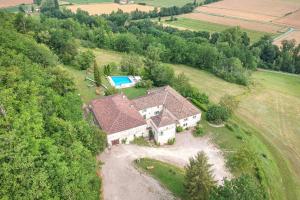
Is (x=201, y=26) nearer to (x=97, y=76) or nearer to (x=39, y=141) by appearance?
(x=97, y=76)

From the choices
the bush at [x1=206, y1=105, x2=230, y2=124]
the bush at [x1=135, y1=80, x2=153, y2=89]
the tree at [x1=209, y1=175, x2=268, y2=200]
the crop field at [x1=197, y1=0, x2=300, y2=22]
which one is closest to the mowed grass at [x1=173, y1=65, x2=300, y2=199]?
the bush at [x1=206, y1=105, x2=230, y2=124]

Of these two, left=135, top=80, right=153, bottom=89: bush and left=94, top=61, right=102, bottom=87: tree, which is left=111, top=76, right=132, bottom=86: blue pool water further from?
left=94, top=61, right=102, bottom=87: tree

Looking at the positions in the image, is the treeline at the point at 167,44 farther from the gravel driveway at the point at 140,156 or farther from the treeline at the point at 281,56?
the gravel driveway at the point at 140,156

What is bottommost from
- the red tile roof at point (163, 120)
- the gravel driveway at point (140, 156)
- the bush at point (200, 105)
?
the gravel driveway at point (140, 156)

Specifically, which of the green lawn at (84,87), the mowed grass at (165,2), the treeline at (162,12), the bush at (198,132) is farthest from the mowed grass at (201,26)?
the bush at (198,132)

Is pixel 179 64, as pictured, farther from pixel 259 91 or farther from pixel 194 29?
pixel 194 29
